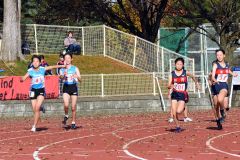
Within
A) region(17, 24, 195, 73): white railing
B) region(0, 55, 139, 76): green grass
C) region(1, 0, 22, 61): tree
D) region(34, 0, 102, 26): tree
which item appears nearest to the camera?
region(1, 0, 22, 61): tree

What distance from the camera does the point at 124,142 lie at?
567 inches

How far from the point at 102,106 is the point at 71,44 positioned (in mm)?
7398

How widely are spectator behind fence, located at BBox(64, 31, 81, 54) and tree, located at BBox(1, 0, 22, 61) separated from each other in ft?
8.55

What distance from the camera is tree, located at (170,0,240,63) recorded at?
36.6 meters

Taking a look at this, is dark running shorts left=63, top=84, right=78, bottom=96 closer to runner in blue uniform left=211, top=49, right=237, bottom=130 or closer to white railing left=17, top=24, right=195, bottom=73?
runner in blue uniform left=211, top=49, right=237, bottom=130

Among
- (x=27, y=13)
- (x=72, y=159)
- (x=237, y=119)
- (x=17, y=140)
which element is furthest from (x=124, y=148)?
(x=27, y=13)

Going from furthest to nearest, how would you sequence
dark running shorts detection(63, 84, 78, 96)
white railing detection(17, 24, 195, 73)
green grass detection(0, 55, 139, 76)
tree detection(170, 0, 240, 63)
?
tree detection(170, 0, 240, 63) → white railing detection(17, 24, 195, 73) → green grass detection(0, 55, 139, 76) → dark running shorts detection(63, 84, 78, 96)

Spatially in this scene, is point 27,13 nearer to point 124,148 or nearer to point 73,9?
point 73,9

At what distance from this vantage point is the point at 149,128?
18.2 m

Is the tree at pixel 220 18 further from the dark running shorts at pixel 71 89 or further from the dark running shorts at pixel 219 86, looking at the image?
the dark running shorts at pixel 71 89

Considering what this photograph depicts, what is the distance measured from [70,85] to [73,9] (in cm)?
2563

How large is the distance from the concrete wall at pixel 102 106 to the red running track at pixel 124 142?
4452mm

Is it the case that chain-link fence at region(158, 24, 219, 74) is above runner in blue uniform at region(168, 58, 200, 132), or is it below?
above

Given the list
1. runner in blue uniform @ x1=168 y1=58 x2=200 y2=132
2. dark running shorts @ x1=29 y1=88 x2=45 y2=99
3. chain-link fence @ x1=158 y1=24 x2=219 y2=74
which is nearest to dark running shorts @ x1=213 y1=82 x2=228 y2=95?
runner in blue uniform @ x1=168 y1=58 x2=200 y2=132
